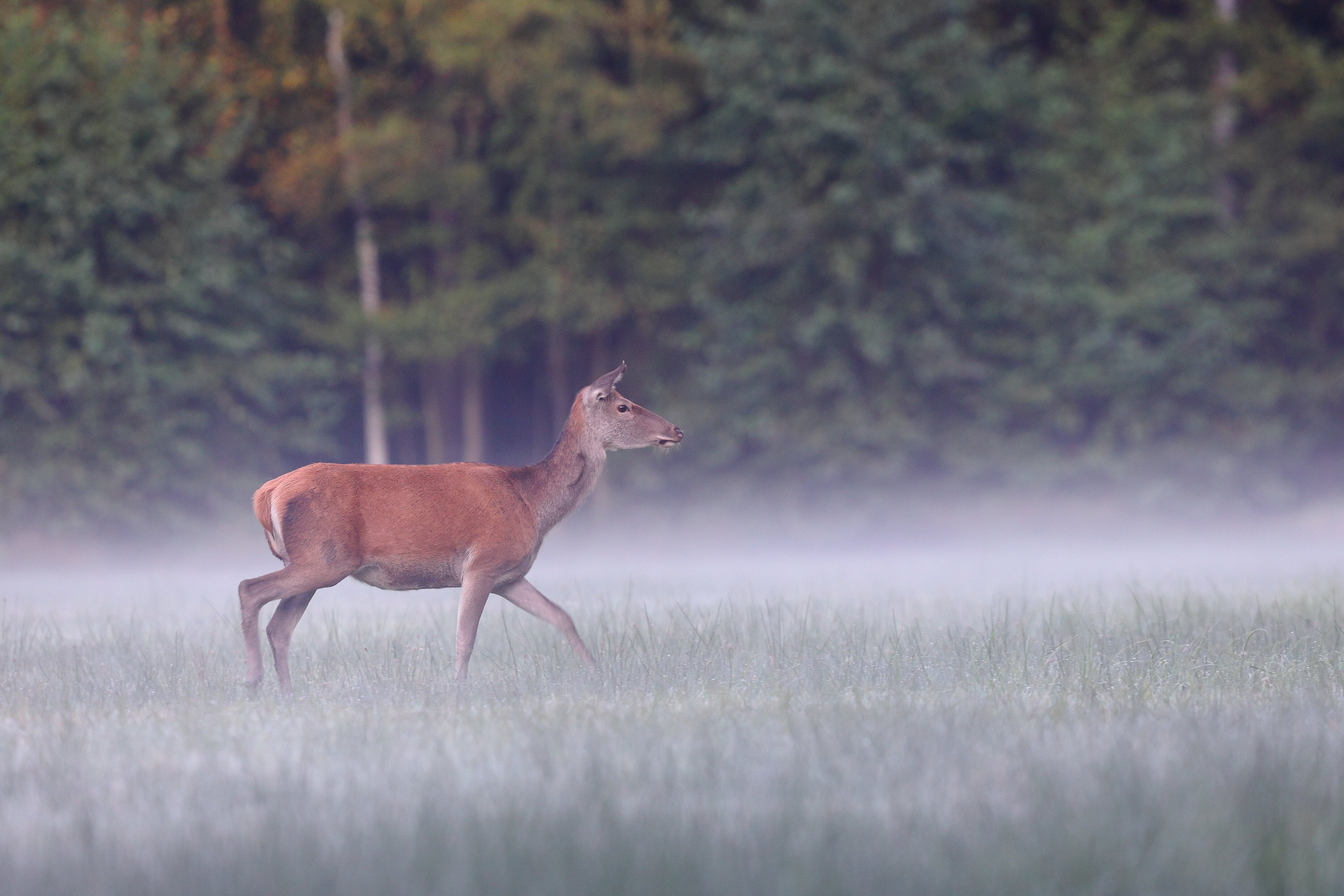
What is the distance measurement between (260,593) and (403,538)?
2.44ft

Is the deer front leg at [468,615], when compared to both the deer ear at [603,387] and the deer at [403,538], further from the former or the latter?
the deer ear at [603,387]

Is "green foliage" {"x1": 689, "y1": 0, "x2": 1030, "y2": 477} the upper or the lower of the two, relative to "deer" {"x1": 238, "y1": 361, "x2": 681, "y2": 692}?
upper

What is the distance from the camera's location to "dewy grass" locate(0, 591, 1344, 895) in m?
3.38

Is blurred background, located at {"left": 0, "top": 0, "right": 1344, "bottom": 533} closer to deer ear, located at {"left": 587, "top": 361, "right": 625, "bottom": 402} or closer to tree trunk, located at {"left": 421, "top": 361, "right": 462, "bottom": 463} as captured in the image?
tree trunk, located at {"left": 421, "top": 361, "right": 462, "bottom": 463}

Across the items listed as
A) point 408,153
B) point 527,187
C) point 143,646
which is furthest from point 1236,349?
point 143,646

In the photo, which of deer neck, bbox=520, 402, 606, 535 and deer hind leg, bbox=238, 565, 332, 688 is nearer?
deer hind leg, bbox=238, 565, 332, 688

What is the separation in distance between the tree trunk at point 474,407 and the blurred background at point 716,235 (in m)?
0.32

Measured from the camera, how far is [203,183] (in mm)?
22516

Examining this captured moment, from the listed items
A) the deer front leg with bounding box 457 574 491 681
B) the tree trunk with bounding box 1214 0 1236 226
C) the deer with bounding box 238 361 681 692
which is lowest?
the deer front leg with bounding box 457 574 491 681

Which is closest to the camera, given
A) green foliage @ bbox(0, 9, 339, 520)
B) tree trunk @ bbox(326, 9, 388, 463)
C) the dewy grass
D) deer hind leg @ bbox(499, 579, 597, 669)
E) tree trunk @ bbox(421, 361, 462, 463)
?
the dewy grass

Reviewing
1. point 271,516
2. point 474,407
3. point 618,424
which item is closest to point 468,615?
point 271,516

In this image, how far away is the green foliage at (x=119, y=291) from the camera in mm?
20531

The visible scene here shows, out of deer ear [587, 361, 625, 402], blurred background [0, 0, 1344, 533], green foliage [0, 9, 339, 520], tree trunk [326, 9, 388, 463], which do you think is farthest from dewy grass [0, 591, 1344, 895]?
tree trunk [326, 9, 388, 463]

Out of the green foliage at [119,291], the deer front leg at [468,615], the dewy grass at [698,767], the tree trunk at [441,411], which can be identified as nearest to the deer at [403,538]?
the deer front leg at [468,615]
